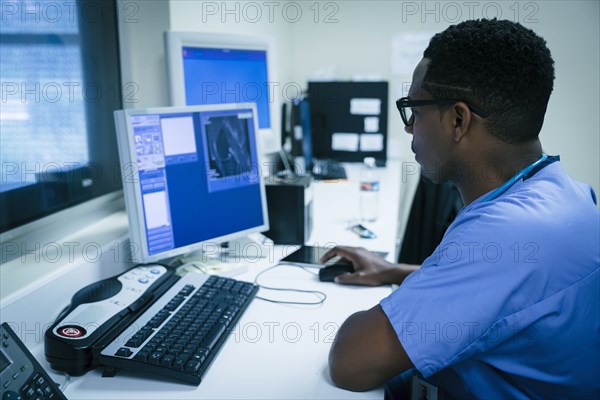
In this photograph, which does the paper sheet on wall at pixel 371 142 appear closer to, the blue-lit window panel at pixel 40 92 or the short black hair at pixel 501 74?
the blue-lit window panel at pixel 40 92

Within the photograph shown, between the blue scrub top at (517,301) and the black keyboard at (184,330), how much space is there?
36cm

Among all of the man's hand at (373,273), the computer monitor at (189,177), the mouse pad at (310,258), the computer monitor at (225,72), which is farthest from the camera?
the computer monitor at (225,72)

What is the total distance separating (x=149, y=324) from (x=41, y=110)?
2.36ft

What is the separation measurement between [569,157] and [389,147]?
3.52 feet

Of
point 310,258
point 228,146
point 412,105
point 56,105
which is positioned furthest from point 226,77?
point 412,105

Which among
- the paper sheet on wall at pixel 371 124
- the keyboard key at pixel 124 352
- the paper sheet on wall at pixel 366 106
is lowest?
the keyboard key at pixel 124 352

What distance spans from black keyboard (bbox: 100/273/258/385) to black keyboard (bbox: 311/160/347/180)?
147 centimetres

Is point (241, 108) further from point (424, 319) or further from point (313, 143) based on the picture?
point (313, 143)

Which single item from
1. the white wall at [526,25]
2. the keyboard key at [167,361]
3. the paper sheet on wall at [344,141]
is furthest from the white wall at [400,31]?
the keyboard key at [167,361]

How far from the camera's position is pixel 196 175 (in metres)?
1.30

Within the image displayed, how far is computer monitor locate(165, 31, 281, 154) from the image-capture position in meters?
1.59

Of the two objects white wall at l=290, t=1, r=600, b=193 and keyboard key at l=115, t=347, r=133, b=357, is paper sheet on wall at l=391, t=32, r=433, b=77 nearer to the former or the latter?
white wall at l=290, t=1, r=600, b=193

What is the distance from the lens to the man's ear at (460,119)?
90 cm

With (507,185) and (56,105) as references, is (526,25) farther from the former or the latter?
(56,105)
